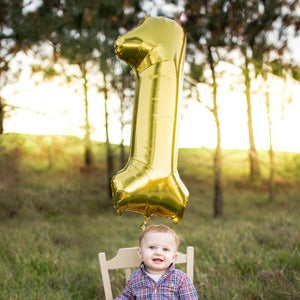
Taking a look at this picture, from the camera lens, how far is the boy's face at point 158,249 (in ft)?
6.32

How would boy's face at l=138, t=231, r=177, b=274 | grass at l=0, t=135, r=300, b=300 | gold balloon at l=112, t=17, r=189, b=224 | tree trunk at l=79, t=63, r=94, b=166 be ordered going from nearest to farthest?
gold balloon at l=112, t=17, r=189, b=224 → boy's face at l=138, t=231, r=177, b=274 → grass at l=0, t=135, r=300, b=300 → tree trunk at l=79, t=63, r=94, b=166

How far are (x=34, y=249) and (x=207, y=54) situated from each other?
5635 millimetres

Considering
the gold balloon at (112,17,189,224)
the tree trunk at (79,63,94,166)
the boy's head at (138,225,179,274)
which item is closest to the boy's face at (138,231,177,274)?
the boy's head at (138,225,179,274)

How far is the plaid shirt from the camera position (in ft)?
6.44

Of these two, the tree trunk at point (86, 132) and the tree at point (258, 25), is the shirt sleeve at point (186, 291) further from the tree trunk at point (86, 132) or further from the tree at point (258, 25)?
the tree at point (258, 25)

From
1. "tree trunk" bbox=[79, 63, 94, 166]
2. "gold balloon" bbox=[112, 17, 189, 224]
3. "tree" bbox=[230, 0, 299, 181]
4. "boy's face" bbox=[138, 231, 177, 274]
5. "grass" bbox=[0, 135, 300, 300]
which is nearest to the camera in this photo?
"gold balloon" bbox=[112, 17, 189, 224]

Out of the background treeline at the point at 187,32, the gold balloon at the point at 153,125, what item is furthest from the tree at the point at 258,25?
the gold balloon at the point at 153,125

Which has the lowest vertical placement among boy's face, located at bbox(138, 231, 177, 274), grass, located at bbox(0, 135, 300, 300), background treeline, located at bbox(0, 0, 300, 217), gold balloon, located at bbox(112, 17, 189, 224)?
grass, located at bbox(0, 135, 300, 300)

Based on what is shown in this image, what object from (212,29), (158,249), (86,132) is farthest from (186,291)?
(212,29)

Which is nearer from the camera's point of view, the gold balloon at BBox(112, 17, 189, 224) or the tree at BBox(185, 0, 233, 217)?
the gold balloon at BBox(112, 17, 189, 224)

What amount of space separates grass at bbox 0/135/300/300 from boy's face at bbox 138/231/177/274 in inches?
33.7

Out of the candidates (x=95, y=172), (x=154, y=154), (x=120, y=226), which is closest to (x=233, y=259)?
(x=154, y=154)

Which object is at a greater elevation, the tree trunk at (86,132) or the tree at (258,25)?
the tree at (258,25)

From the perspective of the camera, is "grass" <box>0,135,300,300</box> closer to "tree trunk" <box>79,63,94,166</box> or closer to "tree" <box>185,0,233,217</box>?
"tree trunk" <box>79,63,94,166</box>
